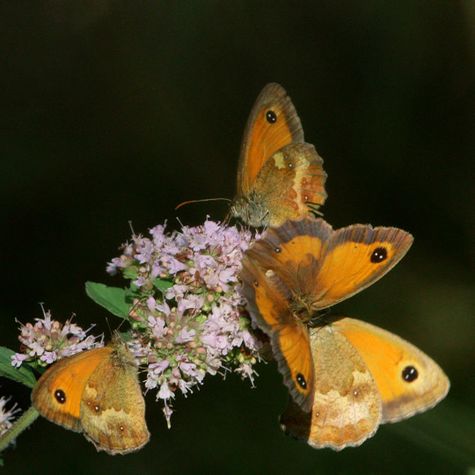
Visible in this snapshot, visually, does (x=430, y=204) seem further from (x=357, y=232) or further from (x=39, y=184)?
(x=357, y=232)

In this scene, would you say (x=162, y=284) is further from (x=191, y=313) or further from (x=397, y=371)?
(x=397, y=371)

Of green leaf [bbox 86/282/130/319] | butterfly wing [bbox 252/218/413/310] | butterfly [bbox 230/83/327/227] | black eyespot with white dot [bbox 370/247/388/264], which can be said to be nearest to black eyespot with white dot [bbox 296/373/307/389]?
butterfly wing [bbox 252/218/413/310]

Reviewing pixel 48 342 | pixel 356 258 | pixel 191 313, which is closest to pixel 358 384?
pixel 356 258

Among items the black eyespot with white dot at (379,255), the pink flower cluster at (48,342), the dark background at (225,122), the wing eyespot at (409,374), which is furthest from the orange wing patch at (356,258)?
the dark background at (225,122)

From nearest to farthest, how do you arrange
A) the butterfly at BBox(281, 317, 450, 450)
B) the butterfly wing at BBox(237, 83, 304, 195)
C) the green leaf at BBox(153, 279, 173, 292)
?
1. the butterfly at BBox(281, 317, 450, 450)
2. the green leaf at BBox(153, 279, 173, 292)
3. the butterfly wing at BBox(237, 83, 304, 195)

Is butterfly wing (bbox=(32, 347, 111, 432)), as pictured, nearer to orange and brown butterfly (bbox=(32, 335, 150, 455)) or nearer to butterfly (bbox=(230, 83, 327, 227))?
orange and brown butterfly (bbox=(32, 335, 150, 455))

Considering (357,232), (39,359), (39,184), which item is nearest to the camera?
(357,232)

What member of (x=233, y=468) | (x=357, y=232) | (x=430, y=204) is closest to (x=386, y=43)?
(x=430, y=204)

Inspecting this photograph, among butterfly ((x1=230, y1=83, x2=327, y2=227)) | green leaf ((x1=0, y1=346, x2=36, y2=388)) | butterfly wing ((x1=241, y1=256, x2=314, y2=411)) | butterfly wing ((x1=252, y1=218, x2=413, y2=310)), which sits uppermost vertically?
butterfly ((x1=230, y1=83, x2=327, y2=227))
